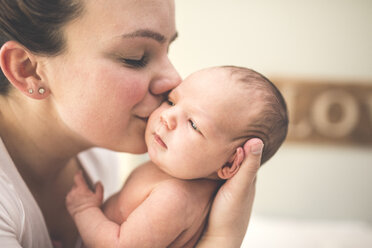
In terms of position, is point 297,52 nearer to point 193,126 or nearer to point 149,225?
point 193,126

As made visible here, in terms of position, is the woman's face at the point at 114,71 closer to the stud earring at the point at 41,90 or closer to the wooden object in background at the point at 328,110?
the stud earring at the point at 41,90

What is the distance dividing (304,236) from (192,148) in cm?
143

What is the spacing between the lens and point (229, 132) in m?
0.88

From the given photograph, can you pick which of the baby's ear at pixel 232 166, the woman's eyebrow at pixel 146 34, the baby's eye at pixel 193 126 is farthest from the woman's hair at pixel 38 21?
the baby's ear at pixel 232 166

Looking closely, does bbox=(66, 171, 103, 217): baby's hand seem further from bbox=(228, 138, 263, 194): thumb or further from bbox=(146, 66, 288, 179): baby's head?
bbox=(228, 138, 263, 194): thumb

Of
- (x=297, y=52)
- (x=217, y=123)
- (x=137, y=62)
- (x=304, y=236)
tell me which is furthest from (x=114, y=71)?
(x=297, y=52)

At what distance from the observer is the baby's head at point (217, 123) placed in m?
0.87

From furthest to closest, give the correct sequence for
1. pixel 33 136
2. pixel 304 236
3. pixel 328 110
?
pixel 328 110, pixel 304 236, pixel 33 136

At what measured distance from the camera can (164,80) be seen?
3.23 ft

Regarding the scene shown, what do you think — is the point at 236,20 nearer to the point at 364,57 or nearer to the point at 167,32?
the point at 364,57

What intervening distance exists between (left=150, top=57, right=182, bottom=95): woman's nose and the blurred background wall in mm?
1744

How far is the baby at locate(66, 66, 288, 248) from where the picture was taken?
865 mm

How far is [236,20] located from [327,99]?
926 mm

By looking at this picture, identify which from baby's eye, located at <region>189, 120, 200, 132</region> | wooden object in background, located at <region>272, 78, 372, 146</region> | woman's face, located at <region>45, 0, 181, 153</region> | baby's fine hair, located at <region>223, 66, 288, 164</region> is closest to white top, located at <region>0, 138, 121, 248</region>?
woman's face, located at <region>45, 0, 181, 153</region>
